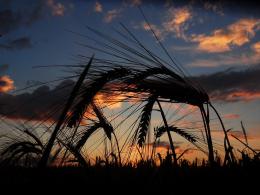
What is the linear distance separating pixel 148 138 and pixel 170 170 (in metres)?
1.42

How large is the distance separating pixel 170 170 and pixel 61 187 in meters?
0.81

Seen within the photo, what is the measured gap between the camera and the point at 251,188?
6.13ft

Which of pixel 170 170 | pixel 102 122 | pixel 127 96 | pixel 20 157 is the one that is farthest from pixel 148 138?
pixel 20 157

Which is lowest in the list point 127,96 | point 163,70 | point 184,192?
point 184,192

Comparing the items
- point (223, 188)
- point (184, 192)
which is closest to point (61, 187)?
point (184, 192)

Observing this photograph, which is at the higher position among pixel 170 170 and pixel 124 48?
pixel 124 48

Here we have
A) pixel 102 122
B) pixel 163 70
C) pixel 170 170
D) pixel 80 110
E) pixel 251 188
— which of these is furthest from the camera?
pixel 102 122

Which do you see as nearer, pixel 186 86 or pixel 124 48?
pixel 124 48

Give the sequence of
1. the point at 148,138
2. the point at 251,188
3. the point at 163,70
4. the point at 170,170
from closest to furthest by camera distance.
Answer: the point at 251,188 < the point at 170,170 < the point at 163,70 < the point at 148,138

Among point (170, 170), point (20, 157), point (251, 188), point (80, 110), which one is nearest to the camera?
point (251, 188)

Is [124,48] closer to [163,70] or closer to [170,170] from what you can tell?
[163,70]

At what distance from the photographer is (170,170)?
2404mm

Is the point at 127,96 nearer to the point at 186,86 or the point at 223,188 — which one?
the point at 186,86

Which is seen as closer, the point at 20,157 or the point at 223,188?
the point at 223,188
